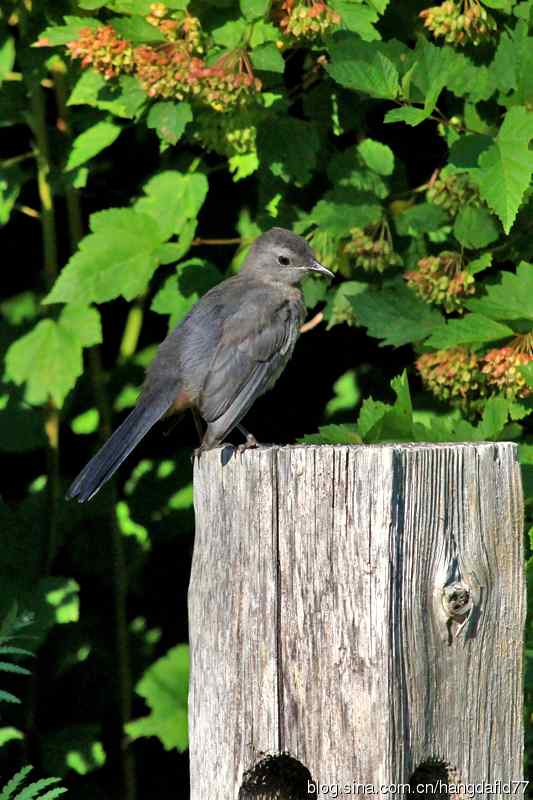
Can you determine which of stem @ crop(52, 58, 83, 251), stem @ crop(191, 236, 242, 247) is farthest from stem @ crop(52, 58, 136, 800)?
stem @ crop(191, 236, 242, 247)

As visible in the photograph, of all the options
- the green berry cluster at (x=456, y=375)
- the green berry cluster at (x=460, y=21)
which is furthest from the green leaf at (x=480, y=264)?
the green berry cluster at (x=460, y=21)

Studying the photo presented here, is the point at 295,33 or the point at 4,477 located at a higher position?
the point at 295,33

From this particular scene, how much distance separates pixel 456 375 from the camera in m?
4.36

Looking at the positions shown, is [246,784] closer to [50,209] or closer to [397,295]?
[397,295]

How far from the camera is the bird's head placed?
188 inches

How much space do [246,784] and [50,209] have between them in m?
2.96

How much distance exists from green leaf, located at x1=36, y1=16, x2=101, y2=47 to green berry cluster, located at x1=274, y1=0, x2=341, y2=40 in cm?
69

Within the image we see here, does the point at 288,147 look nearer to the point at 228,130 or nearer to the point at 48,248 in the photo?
the point at 228,130

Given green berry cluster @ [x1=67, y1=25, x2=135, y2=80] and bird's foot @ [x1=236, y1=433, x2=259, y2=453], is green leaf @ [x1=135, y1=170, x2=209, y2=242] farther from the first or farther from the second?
bird's foot @ [x1=236, y1=433, x2=259, y2=453]

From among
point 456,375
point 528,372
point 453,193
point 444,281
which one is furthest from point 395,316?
point 528,372

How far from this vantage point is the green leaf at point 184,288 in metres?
4.94

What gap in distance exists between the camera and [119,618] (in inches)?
209

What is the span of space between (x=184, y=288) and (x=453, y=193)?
1104mm

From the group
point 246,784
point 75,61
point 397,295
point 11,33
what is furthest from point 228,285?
point 246,784
